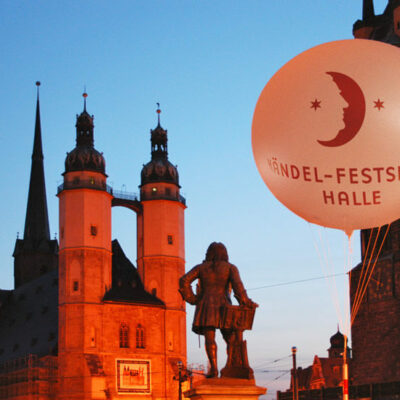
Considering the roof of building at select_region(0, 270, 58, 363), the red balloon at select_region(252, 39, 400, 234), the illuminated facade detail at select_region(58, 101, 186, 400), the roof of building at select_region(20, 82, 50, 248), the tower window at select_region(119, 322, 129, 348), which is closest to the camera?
the red balloon at select_region(252, 39, 400, 234)

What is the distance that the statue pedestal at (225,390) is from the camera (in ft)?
46.2

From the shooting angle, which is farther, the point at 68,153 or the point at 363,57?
the point at 68,153

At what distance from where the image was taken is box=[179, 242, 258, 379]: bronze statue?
583 inches

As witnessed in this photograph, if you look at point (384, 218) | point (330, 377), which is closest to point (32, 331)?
point (330, 377)

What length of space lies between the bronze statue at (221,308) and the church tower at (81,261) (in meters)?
63.4

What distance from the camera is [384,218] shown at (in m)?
20.3

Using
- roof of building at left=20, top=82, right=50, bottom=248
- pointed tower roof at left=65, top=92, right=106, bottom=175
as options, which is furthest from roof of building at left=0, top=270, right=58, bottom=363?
pointed tower roof at left=65, top=92, right=106, bottom=175

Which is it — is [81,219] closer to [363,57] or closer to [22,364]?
[22,364]

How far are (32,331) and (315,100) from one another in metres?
74.6

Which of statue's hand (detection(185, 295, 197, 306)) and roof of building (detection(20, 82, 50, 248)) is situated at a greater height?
roof of building (detection(20, 82, 50, 248))

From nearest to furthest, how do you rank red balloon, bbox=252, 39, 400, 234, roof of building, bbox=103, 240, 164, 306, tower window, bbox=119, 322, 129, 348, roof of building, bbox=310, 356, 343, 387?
red balloon, bbox=252, 39, 400, 234 → tower window, bbox=119, 322, 129, 348 → roof of building, bbox=103, 240, 164, 306 → roof of building, bbox=310, 356, 343, 387

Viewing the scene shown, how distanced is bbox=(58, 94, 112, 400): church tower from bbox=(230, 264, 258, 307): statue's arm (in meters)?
63.7

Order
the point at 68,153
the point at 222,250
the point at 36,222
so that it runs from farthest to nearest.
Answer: the point at 36,222 → the point at 68,153 → the point at 222,250

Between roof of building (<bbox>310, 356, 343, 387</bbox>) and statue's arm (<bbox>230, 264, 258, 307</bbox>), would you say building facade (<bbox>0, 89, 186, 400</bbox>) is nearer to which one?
roof of building (<bbox>310, 356, 343, 387</bbox>)
